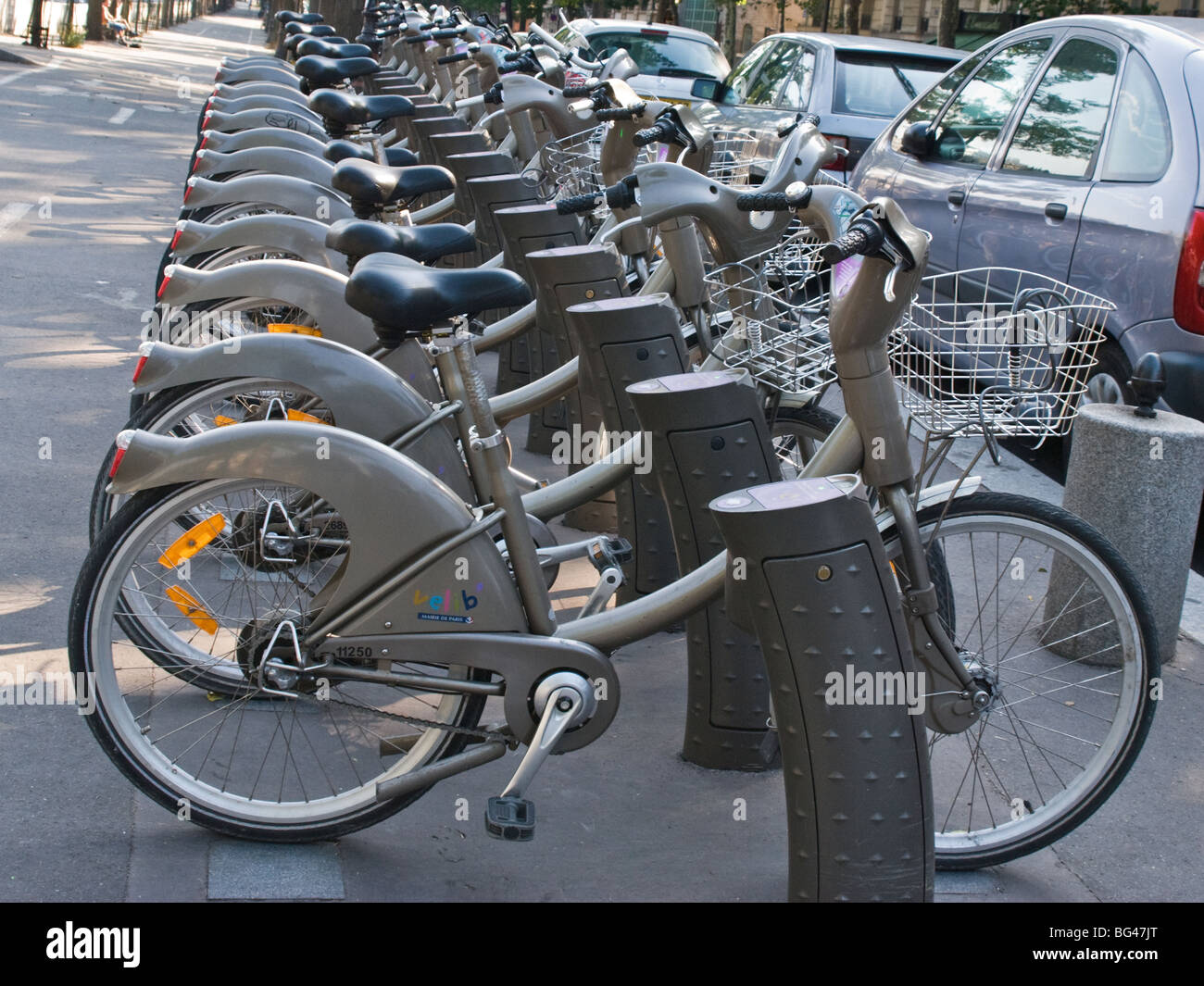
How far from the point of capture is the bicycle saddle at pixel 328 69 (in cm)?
714

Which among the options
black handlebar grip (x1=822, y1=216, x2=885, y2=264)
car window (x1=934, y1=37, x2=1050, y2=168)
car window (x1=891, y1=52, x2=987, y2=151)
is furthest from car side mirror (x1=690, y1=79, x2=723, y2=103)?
black handlebar grip (x1=822, y1=216, x2=885, y2=264)

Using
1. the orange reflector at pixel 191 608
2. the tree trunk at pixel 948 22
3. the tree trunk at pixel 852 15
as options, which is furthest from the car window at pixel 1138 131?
the tree trunk at pixel 852 15

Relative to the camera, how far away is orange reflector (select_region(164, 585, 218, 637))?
Answer: 3566mm

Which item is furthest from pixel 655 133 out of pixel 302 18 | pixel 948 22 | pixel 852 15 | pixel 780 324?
pixel 852 15

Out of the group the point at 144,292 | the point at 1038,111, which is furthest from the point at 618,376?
the point at 144,292

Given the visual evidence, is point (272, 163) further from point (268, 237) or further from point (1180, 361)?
point (1180, 361)

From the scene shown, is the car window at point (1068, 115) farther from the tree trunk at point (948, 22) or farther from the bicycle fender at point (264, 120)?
A: the tree trunk at point (948, 22)

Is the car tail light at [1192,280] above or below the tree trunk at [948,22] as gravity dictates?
below

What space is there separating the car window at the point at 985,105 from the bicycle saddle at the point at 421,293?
414cm

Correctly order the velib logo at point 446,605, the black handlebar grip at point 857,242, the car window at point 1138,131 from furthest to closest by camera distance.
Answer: the car window at point 1138,131
the velib logo at point 446,605
the black handlebar grip at point 857,242

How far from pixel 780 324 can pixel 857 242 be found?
1074 mm

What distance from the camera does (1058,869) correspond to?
332cm

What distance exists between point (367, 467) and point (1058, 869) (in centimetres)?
186
